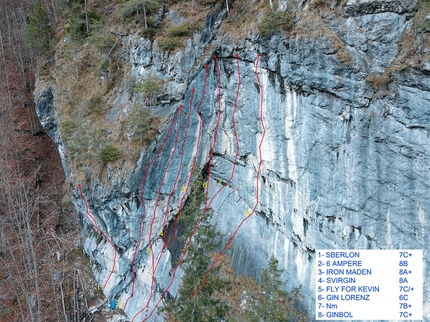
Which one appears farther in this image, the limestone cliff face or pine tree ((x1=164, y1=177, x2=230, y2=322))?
pine tree ((x1=164, y1=177, x2=230, y2=322))

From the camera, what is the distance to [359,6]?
1126 centimetres

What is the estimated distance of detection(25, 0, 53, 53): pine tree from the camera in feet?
81.8

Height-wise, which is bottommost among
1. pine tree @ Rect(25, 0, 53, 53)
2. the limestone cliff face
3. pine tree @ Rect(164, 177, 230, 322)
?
pine tree @ Rect(164, 177, 230, 322)

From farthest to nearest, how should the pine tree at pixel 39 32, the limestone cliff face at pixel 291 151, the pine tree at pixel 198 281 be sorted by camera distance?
the pine tree at pixel 39 32
the pine tree at pixel 198 281
the limestone cliff face at pixel 291 151

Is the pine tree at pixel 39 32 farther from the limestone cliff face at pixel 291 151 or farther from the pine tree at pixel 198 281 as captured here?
the pine tree at pixel 198 281

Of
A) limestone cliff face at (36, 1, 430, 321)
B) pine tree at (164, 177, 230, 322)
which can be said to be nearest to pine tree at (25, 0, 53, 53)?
limestone cliff face at (36, 1, 430, 321)

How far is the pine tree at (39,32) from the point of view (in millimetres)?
24938

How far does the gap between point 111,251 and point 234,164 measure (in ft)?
28.5

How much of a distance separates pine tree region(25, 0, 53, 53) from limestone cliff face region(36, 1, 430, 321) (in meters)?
10.1

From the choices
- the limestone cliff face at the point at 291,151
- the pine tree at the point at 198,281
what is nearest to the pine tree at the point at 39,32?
the limestone cliff face at the point at 291,151

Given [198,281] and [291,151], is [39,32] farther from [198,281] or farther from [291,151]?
[198,281]

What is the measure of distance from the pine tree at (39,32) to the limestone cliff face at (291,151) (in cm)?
1006

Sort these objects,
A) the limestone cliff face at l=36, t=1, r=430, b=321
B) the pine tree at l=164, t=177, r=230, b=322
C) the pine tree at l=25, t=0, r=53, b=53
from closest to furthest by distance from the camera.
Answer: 1. the limestone cliff face at l=36, t=1, r=430, b=321
2. the pine tree at l=164, t=177, r=230, b=322
3. the pine tree at l=25, t=0, r=53, b=53

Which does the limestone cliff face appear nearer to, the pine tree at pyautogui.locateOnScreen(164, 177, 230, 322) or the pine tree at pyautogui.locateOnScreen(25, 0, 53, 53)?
the pine tree at pyautogui.locateOnScreen(164, 177, 230, 322)
